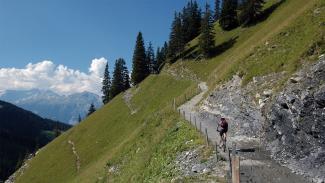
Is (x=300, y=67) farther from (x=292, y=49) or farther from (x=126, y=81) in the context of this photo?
(x=126, y=81)

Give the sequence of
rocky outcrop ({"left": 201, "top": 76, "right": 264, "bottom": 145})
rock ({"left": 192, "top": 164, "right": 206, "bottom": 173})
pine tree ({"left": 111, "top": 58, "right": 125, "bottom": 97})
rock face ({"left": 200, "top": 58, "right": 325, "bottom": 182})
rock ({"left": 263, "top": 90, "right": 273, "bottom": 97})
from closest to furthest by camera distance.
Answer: rock face ({"left": 200, "top": 58, "right": 325, "bottom": 182}) → rock ({"left": 192, "top": 164, "right": 206, "bottom": 173}) → rocky outcrop ({"left": 201, "top": 76, "right": 264, "bottom": 145}) → rock ({"left": 263, "top": 90, "right": 273, "bottom": 97}) → pine tree ({"left": 111, "top": 58, "right": 125, "bottom": 97})

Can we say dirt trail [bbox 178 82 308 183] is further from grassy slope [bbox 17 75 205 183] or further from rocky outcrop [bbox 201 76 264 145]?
grassy slope [bbox 17 75 205 183]

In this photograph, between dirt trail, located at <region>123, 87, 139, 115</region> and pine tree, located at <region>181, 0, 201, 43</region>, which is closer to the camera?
dirt trail, located at <region>123, 87, 139, 115</region>

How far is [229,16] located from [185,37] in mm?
21677

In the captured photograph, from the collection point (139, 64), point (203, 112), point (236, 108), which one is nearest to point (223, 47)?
point (139, 64)

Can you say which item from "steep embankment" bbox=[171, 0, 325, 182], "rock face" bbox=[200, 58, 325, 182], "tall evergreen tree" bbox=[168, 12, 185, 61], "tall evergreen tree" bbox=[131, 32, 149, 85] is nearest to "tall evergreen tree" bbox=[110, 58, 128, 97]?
"tall evergreen tree" bbox=[131, 32, 149, 85]

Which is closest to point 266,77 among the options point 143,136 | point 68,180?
point 143,136

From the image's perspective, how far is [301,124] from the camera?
22.0 metres

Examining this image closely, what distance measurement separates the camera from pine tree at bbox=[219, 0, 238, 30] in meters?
107

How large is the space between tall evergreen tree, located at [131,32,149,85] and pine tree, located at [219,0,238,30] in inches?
1064

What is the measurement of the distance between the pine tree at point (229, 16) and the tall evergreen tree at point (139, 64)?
27029mm

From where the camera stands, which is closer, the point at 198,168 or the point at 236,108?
the point at 198,168

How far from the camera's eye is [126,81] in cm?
12762

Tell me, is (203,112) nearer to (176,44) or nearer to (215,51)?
(215,51)
